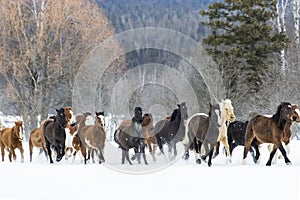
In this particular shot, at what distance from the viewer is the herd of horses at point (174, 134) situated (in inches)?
387

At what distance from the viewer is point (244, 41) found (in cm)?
2553

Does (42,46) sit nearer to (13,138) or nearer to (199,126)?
(13,138)

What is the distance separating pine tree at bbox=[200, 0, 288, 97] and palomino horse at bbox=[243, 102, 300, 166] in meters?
14.4

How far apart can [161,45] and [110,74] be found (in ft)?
14.0

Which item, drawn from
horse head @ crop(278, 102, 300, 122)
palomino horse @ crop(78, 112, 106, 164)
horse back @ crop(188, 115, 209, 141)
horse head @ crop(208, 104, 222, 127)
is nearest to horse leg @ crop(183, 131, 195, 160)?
horse back @ crop(188, 115, 209, 141)

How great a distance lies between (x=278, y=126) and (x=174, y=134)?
2530 millimetres

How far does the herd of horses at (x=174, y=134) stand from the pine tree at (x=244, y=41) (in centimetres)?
1320

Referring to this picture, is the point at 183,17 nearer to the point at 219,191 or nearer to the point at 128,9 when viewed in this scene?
the point at 128,9

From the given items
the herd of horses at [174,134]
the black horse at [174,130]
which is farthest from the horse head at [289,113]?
the black horse at [174,130]

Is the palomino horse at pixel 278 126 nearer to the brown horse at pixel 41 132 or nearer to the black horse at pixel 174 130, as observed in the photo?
the black horse at pixel 174 130

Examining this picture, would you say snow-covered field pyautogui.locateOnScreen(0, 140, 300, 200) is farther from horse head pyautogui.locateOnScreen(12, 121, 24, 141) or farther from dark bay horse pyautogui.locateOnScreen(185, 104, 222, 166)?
horse head pyautogui.locateOnScreen(12, 121, 24, 141)

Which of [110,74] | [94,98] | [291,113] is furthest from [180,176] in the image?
[110,74]

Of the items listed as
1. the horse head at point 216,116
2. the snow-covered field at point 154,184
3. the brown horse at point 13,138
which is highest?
the horse head at point 216,116

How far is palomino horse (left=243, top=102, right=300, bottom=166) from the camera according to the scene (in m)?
9.58
